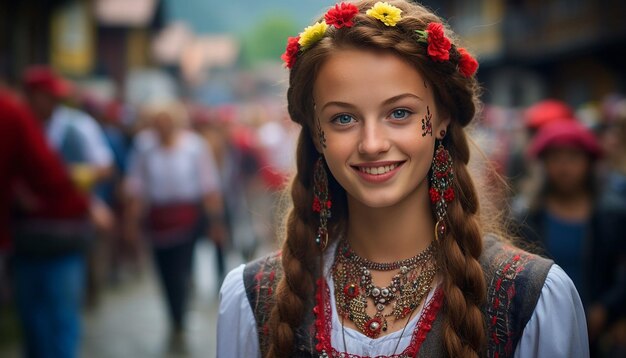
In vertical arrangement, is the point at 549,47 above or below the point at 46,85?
above

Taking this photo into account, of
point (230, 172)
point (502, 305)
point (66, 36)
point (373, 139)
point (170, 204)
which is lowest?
point (230, 172)

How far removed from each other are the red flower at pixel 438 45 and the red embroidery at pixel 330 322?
2.09ft

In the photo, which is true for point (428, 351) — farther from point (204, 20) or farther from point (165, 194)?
point (204, 20)

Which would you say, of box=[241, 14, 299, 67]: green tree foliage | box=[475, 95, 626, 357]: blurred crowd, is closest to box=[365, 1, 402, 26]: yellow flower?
box=[475, 95, 626, 357]: blurred crowd

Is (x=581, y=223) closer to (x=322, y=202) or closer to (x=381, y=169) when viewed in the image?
(x=322, y=202)

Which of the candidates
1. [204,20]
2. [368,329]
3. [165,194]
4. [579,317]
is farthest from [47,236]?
[204,20]

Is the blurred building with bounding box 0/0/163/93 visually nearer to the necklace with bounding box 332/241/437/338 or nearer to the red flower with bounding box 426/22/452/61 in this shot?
the necklace with bounding box 332/241/437/338

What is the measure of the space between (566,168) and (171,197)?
388 centimetres

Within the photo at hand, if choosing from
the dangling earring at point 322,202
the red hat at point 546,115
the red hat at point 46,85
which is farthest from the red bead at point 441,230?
the red hat at point 46,85

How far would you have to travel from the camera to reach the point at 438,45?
2.29m

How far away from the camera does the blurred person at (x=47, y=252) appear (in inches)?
207

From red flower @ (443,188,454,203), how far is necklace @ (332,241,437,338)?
0.14m

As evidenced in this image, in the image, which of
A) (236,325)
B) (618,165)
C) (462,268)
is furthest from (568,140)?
(236,325)

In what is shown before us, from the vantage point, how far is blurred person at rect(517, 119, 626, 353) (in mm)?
4711
